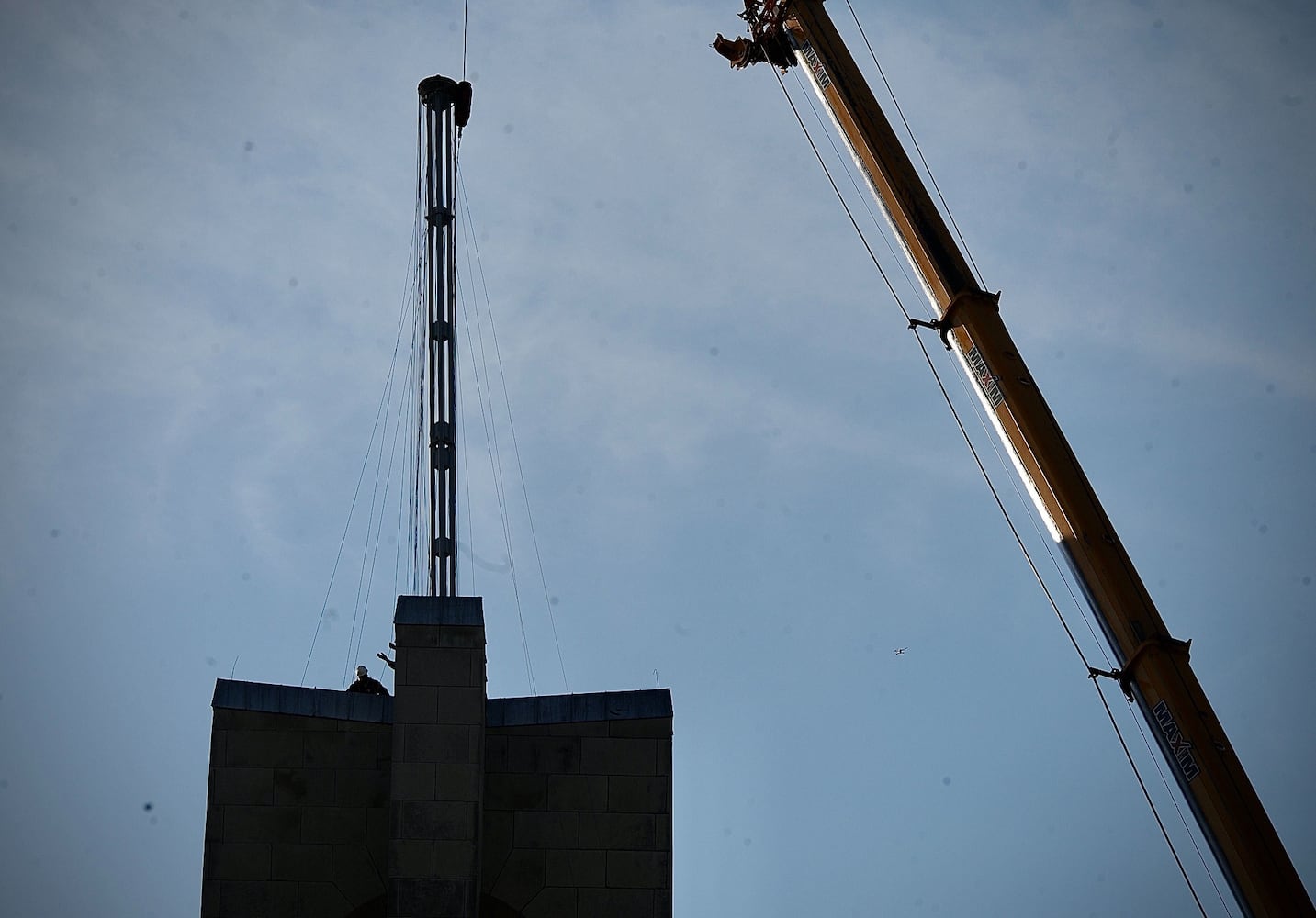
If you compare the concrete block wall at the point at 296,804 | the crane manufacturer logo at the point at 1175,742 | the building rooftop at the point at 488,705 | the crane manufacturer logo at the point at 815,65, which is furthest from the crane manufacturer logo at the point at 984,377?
the concrete block wall at the point at 296,804

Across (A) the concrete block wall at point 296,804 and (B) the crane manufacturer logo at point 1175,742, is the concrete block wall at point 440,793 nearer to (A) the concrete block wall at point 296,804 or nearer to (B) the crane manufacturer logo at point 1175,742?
(A) the concrete block wall at point 296,804

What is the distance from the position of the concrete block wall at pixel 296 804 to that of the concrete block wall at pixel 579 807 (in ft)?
6.41

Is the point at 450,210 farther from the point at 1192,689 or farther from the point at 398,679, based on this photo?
the point at 1192,689

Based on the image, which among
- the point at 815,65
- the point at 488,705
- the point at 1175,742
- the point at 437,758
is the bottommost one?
the point at 1175,742

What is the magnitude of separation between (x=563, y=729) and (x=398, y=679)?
11.5ft

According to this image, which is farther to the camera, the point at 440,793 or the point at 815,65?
the point at 815,65

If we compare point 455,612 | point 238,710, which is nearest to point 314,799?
point 238,710

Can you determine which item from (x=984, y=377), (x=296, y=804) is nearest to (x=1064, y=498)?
(x=984, y=377)

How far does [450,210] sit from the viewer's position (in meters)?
35.7

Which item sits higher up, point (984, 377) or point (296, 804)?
point (984, 377)

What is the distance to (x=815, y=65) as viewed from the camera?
89.4ft

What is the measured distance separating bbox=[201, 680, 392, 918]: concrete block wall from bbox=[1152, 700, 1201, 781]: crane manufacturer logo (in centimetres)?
1233

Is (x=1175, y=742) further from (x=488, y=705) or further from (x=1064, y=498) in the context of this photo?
(x=488, y=705)

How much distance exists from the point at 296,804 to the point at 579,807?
4650mm
